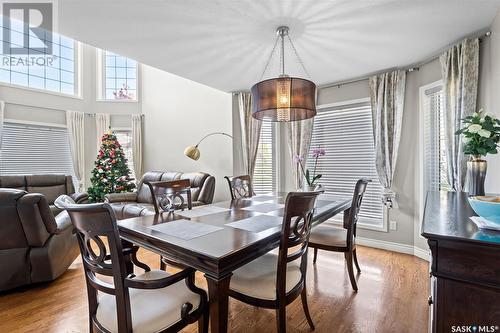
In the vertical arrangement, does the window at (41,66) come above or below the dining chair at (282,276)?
above

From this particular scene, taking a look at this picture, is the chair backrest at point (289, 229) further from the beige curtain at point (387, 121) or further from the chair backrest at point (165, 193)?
the beige curtain at point (387, 121)

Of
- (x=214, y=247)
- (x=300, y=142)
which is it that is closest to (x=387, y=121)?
(x=300, y=142)

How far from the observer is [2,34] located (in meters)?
4.71

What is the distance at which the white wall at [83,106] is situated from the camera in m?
4.73

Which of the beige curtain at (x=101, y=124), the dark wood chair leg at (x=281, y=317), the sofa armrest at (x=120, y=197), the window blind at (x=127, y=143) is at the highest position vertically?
the beige curtain at (x=101, y=124)

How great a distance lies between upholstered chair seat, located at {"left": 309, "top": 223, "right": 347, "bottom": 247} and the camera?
223 cm

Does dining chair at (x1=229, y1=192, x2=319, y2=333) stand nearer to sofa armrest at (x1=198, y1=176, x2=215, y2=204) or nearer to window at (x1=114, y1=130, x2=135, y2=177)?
sofa armrest at (x1=198, y1=176, x2=215, y2=204)

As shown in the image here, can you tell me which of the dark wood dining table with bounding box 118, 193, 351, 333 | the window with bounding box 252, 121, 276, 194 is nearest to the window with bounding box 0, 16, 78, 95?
the window with bounding box 252, 121, 276, 194

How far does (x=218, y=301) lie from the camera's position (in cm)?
109

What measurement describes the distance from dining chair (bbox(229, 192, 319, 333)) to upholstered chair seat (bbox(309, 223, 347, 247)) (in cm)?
77

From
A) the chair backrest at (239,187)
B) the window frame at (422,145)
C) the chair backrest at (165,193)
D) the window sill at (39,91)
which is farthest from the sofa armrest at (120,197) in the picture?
the window frame at (422,145)

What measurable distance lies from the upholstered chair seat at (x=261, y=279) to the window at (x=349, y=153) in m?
2.29

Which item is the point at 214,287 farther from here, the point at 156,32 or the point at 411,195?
the point at 411,195

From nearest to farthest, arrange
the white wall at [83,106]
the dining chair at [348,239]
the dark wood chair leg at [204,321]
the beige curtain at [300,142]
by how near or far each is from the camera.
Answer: the dark wood chair leg at [204,321] < the dining chair at [348,239] < the beige curtain at [300,142] < the white wall at [83,106]
